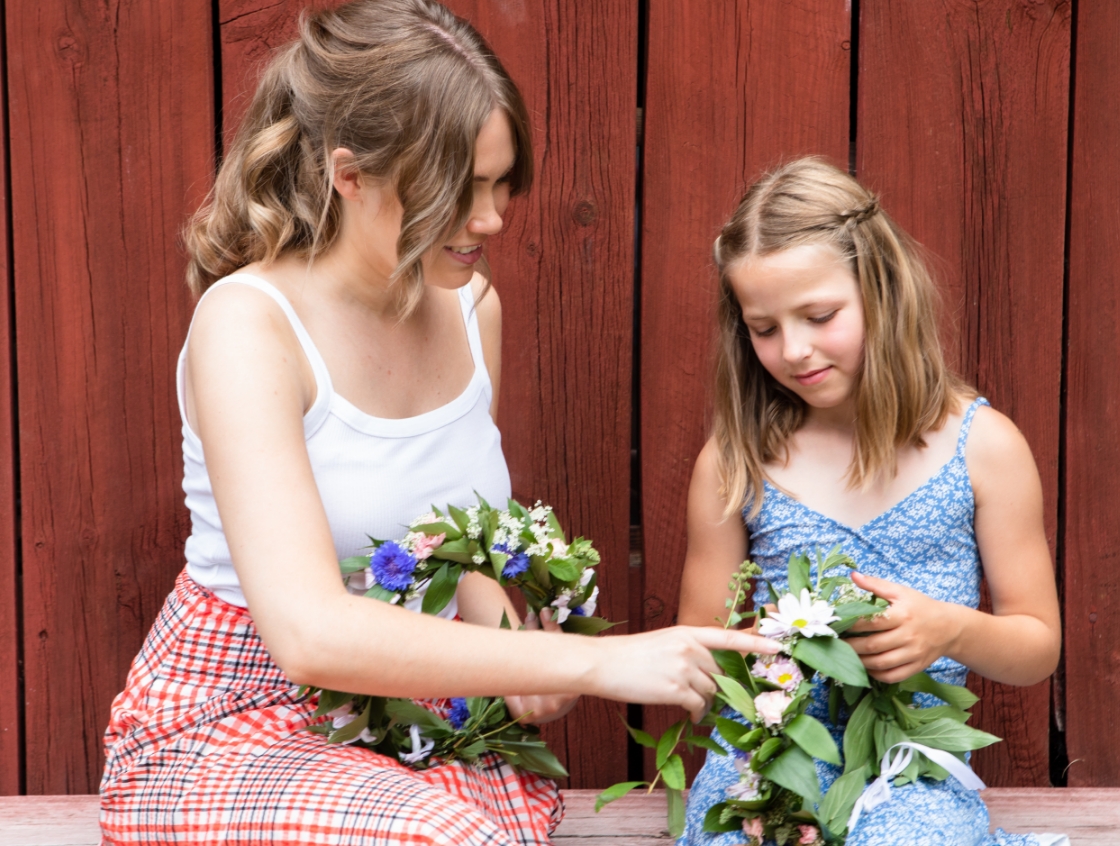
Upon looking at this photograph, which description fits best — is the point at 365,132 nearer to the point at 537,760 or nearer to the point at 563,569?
the point at 563,569

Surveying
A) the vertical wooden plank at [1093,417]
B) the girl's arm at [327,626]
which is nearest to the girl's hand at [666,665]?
the girl's arm at [327,626]

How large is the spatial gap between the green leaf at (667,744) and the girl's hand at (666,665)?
0.06m

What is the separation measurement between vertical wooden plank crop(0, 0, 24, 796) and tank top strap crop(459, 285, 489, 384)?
1.01 metres

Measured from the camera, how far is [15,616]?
2.39 meters

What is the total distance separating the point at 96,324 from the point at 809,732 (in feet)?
5.51

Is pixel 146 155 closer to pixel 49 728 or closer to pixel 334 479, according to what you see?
pixel 334 479

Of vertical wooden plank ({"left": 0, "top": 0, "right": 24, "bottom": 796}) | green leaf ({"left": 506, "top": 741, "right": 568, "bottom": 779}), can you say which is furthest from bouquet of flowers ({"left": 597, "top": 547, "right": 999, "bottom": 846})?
vertical wooden plank ({"left": 0, "top": 0, "right": 24, "bottom": 796})

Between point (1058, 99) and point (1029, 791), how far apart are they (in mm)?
1466

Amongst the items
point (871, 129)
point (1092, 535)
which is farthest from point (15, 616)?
point (1092, 535)

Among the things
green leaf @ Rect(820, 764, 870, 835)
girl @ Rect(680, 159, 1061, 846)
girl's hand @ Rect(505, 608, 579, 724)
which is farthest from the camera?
girl @ Rect(680, 159, 1061, 846)

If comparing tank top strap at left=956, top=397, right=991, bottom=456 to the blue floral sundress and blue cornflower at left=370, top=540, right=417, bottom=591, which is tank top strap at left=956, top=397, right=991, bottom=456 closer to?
the blue floral sundress

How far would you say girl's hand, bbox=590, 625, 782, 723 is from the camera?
1.53m

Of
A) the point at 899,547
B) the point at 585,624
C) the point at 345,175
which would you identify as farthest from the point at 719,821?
the point at 345,175

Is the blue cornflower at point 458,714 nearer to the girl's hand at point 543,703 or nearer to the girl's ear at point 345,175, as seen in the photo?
the girl's hand at point 543,703
